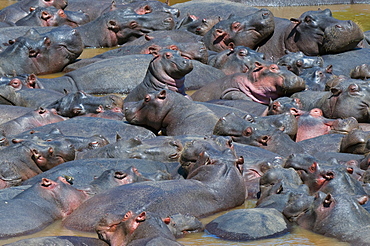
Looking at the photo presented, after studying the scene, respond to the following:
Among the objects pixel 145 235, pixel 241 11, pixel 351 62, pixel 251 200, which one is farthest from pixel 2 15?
pixel 145 235

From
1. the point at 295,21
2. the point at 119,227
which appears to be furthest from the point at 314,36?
the point at 119,227

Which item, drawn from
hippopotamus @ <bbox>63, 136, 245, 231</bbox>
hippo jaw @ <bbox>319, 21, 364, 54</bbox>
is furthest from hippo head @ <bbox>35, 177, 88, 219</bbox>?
hippo jaw @ <bbox>319, 21, 364, 54</bbox>

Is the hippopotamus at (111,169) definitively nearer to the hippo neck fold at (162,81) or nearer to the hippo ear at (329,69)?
the hippo neck fold at (162,81)

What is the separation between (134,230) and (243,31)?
765 cm

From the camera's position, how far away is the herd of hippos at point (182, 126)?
5.22m

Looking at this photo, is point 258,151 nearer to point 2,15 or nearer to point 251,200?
point 251,200

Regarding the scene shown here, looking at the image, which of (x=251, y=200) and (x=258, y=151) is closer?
(x=251, y=200)

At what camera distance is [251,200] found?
6.17m

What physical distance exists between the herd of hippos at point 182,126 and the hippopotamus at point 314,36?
2 cm

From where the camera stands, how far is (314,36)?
1149 cm

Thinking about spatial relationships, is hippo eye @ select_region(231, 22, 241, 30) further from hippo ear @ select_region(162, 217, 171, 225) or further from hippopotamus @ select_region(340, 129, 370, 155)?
hippo ear @ select_region(162, 217, 171, 225)

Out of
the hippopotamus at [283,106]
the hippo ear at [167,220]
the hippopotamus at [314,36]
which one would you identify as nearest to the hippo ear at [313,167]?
the hippo ear at [167,220]

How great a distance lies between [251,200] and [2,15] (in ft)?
33.5

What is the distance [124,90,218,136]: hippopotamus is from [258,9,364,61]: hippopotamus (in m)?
3.80
